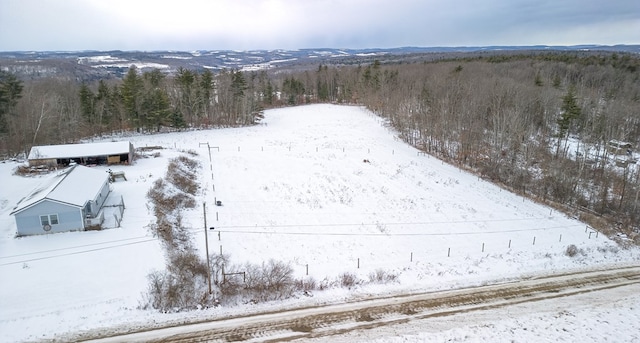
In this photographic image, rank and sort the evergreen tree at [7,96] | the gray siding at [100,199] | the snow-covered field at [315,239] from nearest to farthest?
the snow-covered field at [315,239] → the gray siding at [100,199] → the evergreen tree at [7,96]

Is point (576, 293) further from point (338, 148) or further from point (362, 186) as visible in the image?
point (338, 148)

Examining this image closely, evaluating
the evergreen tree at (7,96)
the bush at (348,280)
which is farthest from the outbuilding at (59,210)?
the evergreen tree at (7,96)

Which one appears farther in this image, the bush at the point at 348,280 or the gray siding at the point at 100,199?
the gray siding at the point at 100,199

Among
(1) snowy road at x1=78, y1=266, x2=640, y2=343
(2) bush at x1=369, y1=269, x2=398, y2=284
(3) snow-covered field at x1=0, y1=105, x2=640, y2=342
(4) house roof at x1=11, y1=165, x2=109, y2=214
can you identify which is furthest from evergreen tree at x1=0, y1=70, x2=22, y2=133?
(2) bush at x1=369, y1=269, x2=398, y2=284

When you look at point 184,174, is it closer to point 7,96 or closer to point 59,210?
point 59,210

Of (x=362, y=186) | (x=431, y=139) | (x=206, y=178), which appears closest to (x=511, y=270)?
(x=362, y=186)

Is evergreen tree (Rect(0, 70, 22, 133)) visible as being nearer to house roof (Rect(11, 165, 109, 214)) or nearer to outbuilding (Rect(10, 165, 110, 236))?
house roof (Rect(11, 165, 109, 214))

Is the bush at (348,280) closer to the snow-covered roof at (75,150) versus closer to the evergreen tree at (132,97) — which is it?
the snow-covered roof at (75,150)

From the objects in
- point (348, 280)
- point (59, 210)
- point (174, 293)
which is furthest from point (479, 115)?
point (59, 210)
